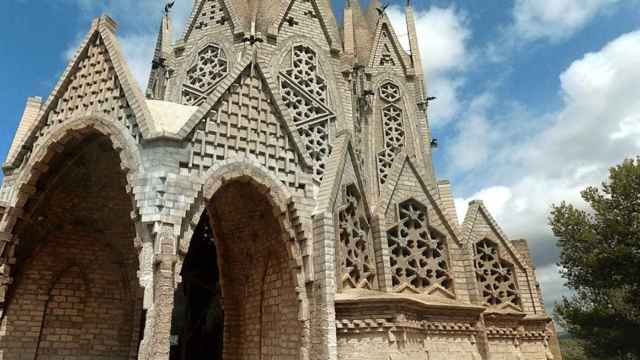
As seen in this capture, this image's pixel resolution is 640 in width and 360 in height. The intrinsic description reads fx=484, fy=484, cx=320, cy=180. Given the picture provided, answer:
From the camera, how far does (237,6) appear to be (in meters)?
17.6

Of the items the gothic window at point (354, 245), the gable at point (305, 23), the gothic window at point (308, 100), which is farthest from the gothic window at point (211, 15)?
the gothic window at point (354, 245)

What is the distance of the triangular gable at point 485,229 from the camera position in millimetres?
13805

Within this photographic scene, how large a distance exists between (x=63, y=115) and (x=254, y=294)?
19.6 ft

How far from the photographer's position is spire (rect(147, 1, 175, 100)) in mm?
17656

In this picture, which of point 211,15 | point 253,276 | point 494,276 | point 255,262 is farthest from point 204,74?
point 494,276

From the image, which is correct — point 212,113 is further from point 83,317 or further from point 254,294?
point 83,317

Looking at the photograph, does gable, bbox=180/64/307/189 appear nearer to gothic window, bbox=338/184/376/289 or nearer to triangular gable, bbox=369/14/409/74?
gothic window, bbox=338/184/376/289

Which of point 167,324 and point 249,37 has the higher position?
point 249,37

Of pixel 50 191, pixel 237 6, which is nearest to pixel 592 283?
pixel 237 6

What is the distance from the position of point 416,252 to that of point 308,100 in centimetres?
634

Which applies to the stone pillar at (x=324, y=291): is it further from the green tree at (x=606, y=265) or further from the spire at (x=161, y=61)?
the green tree at (x=606, y=265)

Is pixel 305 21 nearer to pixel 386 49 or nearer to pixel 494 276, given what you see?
pixel 386 49

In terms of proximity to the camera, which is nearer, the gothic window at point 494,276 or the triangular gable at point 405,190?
the triangular gable at point 405,190

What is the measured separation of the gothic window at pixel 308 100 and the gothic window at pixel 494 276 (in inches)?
211
